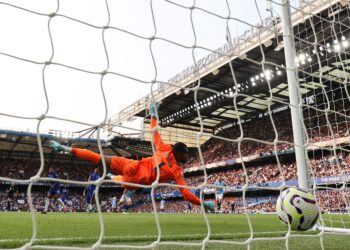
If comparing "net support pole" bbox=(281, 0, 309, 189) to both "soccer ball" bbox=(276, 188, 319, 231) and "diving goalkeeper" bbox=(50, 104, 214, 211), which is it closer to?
"diving goalkeeper" bbox=(50, 104, 214, 211)

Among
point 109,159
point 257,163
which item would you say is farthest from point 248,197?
point 109,159

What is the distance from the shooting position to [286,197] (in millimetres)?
3111

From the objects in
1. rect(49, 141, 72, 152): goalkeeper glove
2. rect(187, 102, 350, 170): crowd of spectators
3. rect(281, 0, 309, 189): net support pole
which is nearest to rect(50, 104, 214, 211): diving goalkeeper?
rect(49, 141, 72, 152): goalkeeper glove

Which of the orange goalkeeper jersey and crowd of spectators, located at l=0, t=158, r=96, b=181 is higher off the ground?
crowd of spectators, located at l=0, t=158, r=96, b=181

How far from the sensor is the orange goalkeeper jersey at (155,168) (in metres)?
4.08

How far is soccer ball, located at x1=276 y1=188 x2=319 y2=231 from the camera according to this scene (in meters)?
3.00

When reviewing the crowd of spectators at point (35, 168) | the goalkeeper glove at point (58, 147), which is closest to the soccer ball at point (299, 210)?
the goalkeeper glove at point (58, 147)

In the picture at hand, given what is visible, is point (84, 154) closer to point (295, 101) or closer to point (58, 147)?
point (58, 147)

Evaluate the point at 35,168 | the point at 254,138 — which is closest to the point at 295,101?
the point at 254,138

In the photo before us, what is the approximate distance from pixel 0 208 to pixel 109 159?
2242 cm

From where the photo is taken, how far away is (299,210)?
2992 millimetres

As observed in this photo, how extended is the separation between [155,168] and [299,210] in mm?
1777

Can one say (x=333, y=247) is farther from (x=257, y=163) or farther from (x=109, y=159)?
(x=257, y=163)

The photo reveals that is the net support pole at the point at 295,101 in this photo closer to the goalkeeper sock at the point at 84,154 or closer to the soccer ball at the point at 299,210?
the soccer ball at the point at 299,210
